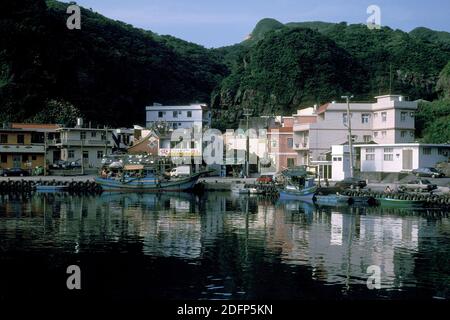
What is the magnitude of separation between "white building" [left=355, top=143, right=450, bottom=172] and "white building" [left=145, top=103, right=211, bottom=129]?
4450cm

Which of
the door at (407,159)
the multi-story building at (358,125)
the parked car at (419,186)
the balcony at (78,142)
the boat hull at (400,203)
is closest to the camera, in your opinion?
the boat hull at (400,203)

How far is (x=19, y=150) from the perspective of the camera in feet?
276

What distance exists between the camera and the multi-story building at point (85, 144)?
3450 inches

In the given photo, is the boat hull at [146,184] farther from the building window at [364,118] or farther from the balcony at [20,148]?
the building window at [364,118]

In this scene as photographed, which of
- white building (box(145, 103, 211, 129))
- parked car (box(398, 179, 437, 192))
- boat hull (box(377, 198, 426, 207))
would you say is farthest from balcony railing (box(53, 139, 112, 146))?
boat hull (box(377, 198, 426, 207))

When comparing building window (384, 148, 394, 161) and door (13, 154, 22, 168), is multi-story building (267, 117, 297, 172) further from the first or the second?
door (13, 154, 22, 168)

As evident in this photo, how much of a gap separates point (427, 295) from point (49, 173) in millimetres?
68819

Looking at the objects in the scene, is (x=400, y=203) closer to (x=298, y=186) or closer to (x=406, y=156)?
(x=298, y=186)

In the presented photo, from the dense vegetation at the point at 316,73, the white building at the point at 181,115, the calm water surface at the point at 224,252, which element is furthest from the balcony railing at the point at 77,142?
the calm water surface at the point at 224,252

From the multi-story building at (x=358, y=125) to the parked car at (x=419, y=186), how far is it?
17.6 metres

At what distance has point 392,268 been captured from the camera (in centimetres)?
2648

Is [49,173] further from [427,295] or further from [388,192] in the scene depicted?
[427,295]

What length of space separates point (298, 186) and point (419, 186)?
495 inches
